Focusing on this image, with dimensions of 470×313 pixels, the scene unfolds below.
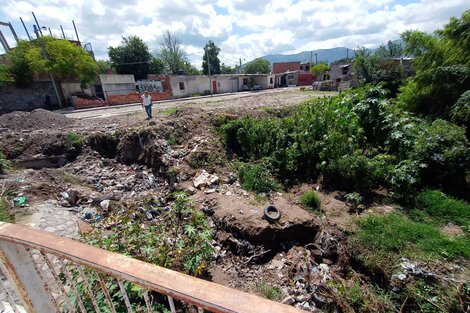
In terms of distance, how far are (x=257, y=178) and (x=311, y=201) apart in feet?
4.46

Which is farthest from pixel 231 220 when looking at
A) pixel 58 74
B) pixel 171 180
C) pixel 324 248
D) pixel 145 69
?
pixel 145 69

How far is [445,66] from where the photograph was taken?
6891mm

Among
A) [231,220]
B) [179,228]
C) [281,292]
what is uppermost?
[179,228]

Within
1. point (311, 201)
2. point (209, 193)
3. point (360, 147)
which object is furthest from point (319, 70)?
point (209, 193)

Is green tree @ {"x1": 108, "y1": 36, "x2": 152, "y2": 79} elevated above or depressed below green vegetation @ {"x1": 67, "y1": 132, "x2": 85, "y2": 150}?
above

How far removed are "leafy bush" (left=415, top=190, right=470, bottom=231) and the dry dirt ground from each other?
2.77ft

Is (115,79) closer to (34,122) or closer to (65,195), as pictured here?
(34,122)

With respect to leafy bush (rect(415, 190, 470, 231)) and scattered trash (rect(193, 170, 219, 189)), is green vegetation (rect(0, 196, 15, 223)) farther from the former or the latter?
leafy bush (rect(415, 190, 470, 231))

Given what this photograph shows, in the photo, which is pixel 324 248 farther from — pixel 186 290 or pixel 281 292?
pixel 186 290

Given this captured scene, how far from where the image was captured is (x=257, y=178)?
19.0 ft

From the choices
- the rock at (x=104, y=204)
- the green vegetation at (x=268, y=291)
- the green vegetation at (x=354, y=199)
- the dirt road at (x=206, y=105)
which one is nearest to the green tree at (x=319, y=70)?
the dirt road at (x=206, y=105)

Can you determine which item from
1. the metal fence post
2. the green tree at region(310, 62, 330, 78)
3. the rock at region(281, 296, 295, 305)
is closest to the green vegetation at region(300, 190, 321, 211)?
the rock at region(281, 296, 295, 305)

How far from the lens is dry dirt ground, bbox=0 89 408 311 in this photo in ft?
13.1

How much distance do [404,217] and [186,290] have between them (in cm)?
511
